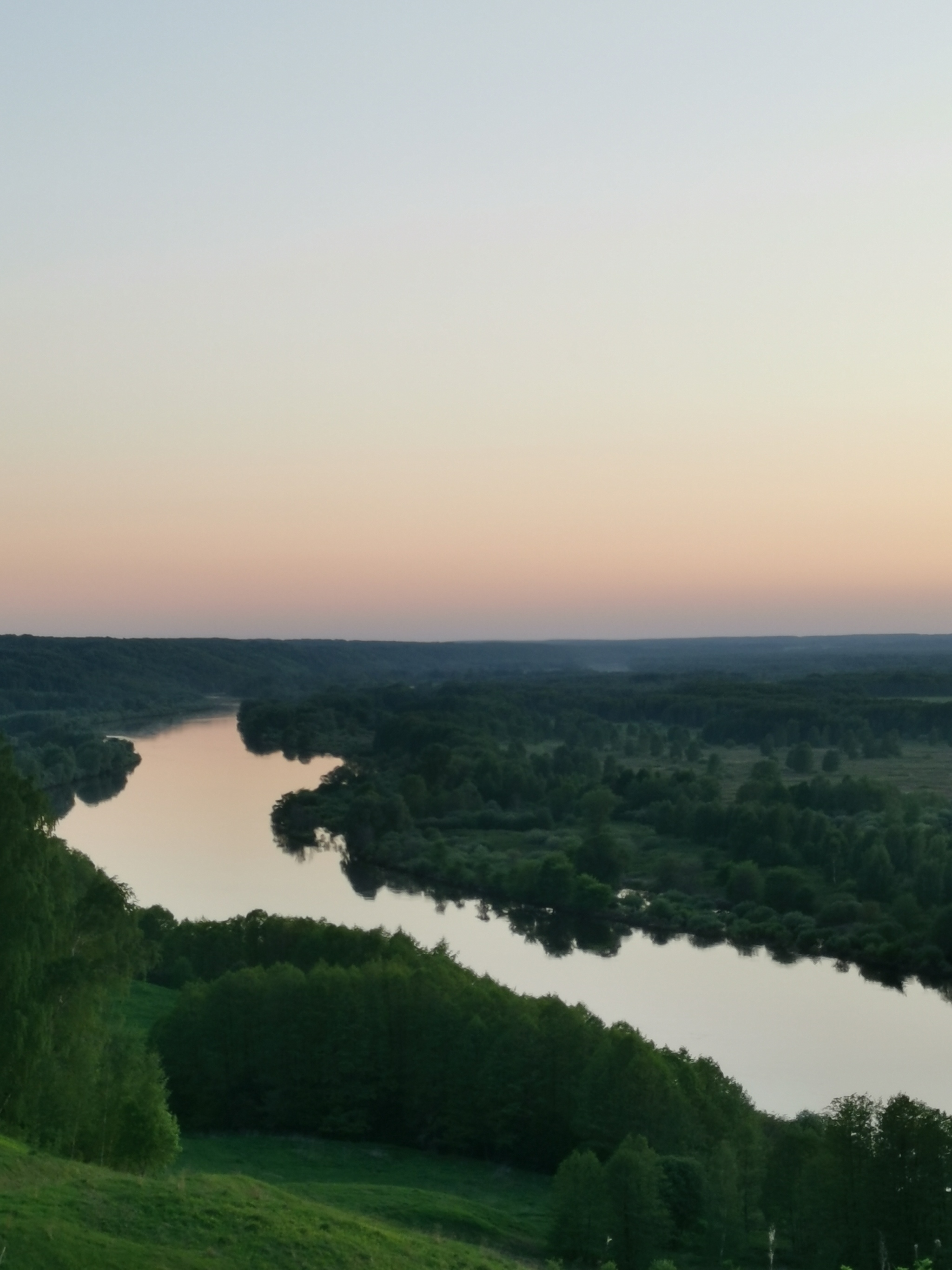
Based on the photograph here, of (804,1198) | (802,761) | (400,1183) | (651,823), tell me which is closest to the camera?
(804,1198)

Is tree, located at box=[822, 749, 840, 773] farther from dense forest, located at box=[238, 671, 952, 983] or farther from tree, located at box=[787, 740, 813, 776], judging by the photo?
tree, located at box=[787, 740, 813, 776]

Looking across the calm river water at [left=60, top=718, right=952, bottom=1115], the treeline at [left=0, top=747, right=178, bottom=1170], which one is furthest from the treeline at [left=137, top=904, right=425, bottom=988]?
the treeline at [left=0, top=747, right=178, bottom=1170]

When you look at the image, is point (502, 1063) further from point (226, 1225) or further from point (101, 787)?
point (101, 787)

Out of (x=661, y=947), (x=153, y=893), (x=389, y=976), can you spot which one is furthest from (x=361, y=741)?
(x=389, y=976)

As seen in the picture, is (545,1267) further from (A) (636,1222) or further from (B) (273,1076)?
(B) (273,1076)

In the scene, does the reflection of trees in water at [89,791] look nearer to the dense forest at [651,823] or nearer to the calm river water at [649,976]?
the calm river water at [649,976]

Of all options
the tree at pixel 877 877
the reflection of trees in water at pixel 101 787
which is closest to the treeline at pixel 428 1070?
the tree at pixel 877 877

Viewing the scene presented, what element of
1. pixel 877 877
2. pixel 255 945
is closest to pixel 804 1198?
pixel 255 945
